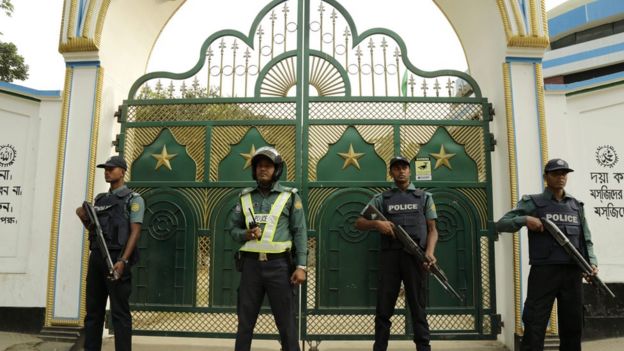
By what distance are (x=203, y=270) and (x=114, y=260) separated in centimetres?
112

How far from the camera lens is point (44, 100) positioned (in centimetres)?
458

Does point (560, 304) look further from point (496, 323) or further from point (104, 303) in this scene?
point (104, 303)

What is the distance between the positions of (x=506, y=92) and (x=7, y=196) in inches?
199

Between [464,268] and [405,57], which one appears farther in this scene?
[405,57]

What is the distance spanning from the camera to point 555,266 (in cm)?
318

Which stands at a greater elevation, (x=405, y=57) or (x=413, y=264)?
(x=405, y=57)

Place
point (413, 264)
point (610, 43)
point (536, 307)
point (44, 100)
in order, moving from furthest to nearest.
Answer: point (610, 43)
point (44, 100)
point (413, 264)
point (536, 307)

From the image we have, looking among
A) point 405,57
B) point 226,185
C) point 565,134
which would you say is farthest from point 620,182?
point 226,185

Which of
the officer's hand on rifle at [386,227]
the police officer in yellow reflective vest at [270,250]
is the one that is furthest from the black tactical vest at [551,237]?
the police officer in yellow reflective vest at [270,250]

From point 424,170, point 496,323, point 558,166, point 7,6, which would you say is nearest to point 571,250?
point 558,166

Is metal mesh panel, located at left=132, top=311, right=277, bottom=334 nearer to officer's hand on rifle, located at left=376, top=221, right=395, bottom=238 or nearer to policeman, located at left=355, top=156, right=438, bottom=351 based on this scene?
policeman, located at left=355, top=156, right=438, bottom=351

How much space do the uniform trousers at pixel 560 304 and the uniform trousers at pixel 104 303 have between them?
2955 mm

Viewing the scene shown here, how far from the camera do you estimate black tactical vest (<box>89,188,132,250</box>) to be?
3.40m

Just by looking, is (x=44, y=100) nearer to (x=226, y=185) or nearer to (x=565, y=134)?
(x=226, y=185)
